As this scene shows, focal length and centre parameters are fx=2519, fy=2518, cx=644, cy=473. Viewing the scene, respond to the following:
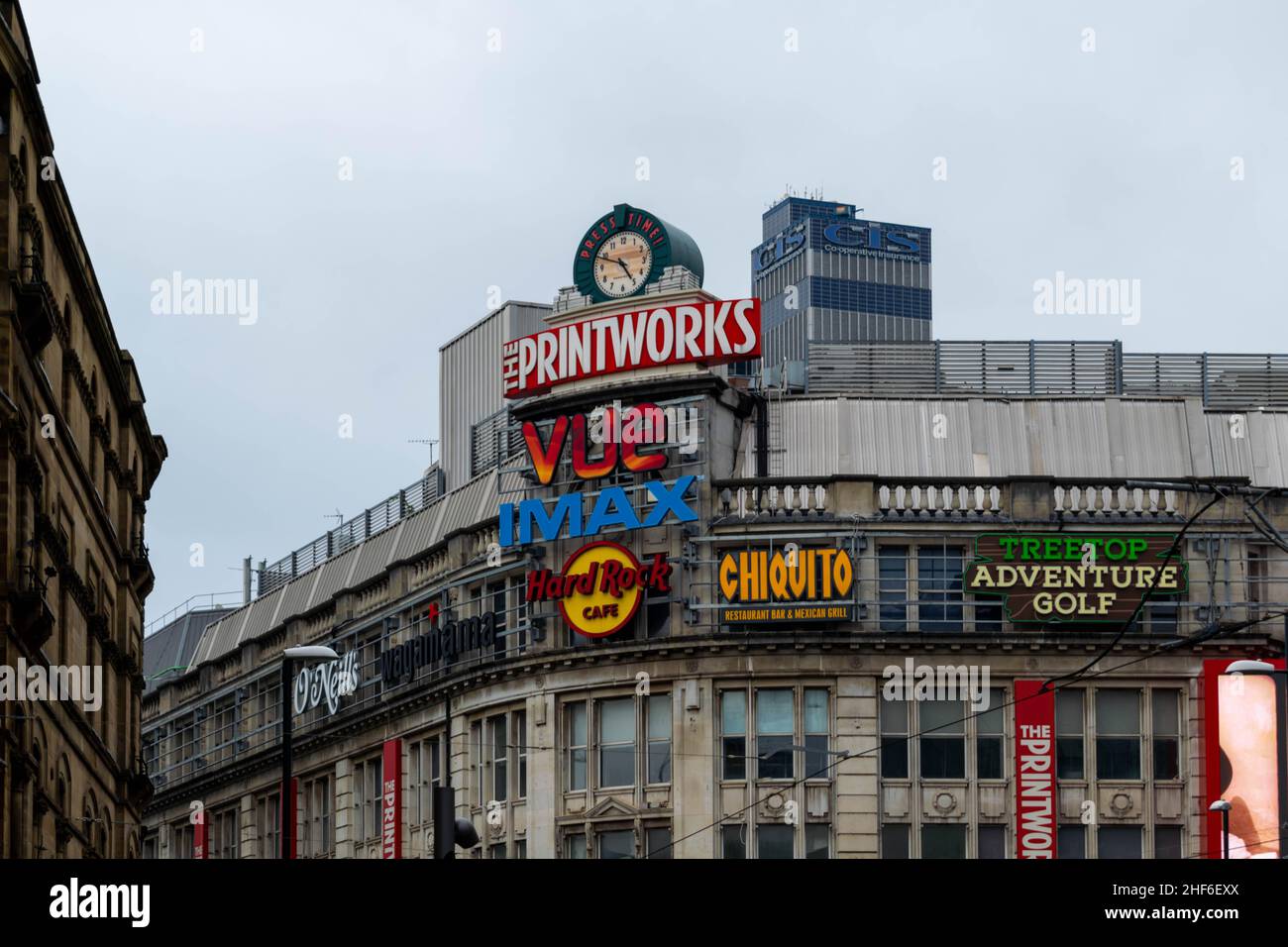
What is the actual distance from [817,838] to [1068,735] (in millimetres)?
7397

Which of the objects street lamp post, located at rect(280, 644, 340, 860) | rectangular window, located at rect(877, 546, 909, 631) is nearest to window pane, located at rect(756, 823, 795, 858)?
rectangular window, located at rect(877, 546, 909, 631)

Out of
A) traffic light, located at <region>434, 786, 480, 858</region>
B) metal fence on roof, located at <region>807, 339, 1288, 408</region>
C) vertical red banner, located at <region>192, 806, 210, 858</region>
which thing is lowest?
vertical red banner, located at <region>192, 806, 210, 858</region>

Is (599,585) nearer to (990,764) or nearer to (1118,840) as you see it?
(990,764)

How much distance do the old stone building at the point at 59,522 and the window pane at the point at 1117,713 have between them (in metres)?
26.7

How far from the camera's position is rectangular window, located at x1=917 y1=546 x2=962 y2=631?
69.4 meters

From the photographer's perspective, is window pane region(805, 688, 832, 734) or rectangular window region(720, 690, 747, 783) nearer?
rectangular window region(720, 690, 747, 783)

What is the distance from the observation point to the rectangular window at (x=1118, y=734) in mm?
68250

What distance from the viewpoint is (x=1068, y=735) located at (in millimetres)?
68500

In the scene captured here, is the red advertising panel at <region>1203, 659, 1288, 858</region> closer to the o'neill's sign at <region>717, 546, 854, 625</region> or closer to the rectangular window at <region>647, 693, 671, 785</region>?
the o'neill's sign at <region>717, 546, 854, 625</region>

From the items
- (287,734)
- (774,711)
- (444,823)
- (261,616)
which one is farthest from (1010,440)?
(444,823)

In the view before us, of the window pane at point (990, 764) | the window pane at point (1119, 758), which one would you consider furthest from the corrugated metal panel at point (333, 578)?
the window pane at point (1119, 758)

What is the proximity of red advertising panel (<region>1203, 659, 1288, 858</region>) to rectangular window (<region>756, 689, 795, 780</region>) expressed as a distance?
11233 mm

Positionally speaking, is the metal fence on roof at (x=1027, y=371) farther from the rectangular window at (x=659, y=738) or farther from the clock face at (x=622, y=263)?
the rectangular window at (x=659, y=738)
